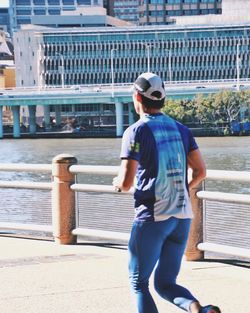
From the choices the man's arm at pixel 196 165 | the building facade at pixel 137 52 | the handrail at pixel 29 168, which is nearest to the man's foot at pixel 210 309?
the man's arm at pixel 196 165

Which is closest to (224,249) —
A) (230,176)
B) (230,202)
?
(230,202)

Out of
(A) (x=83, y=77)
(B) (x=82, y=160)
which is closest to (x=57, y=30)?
(A) (x=83, y=77)

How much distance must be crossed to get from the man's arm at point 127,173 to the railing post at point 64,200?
434 centimetres

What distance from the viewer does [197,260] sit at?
8211 millimetres

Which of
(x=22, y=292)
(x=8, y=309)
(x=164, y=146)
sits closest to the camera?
(x=164, y=146)

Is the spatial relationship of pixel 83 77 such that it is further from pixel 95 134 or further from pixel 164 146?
pixel 164 146

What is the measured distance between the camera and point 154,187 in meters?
4.86

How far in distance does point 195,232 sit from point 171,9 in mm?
173581

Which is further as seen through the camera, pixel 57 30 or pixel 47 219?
pixel 57 30

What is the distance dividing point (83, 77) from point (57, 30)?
353 inches

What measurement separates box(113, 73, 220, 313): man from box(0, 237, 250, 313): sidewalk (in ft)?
4.04

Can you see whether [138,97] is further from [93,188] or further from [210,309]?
[93,188]

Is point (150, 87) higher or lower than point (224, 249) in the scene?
higher

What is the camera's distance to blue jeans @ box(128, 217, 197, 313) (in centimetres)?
488
